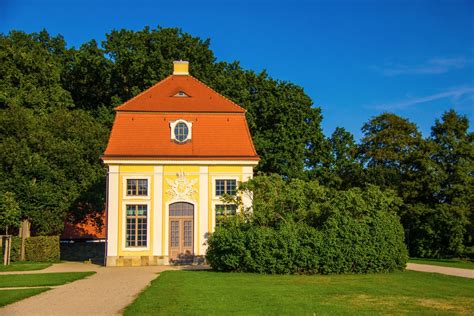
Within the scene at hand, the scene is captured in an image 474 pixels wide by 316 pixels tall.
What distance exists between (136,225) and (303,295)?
15024 mm

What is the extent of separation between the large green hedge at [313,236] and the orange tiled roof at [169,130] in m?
6.19

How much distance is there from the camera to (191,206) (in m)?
27.4

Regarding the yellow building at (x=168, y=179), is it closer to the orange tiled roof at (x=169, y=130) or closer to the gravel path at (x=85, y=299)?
the orange tiled roof at (x=169, y=130)

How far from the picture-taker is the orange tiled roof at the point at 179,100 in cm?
2889

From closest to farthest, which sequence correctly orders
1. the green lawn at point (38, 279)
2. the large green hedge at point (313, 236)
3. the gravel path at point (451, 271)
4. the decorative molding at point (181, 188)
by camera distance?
the green lawn at point (38, 279)
the large green hedge at point (313, 236)
the gravel path at point (451, 271)
the decorative molding at point (181, 188)

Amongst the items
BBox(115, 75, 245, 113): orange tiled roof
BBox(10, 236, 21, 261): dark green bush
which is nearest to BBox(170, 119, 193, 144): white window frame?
BBox(115, 75, 245, 113): orange tiled roof

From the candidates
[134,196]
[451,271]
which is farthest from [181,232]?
[451,271]

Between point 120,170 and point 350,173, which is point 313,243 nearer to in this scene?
point 120,170

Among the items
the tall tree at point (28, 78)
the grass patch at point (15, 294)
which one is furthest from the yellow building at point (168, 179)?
the tall tree at point (28, 78)

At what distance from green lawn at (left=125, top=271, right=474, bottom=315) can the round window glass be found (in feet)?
36.0

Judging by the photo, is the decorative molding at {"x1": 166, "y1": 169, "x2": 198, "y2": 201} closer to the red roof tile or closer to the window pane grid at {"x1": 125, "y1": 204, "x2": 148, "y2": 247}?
the red roof tile

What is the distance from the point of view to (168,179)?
27344 mm

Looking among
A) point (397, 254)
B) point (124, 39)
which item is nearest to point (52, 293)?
point (397, 254)

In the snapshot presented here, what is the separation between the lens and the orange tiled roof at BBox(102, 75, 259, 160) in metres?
27.5
